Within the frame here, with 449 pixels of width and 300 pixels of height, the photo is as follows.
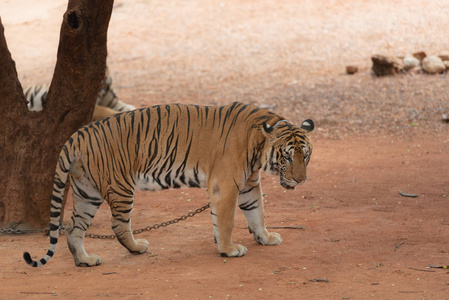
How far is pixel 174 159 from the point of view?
5738 mm

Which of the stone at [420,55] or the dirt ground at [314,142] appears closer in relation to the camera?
the dirt ground at [314,142]

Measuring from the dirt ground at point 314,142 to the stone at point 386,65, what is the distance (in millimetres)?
225

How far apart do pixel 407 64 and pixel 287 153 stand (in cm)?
940

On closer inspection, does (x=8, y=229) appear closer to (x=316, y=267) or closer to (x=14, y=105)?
(x=14, y=105)

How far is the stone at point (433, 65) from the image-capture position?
44.8 ft

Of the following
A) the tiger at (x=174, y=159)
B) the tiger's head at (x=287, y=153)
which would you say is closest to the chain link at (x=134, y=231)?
the tiger at (x=174, y=159)

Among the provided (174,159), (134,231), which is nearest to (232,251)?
(174,159)

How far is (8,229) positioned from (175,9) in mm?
15608

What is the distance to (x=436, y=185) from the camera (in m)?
7.94

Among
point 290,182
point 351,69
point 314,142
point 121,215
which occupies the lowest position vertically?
point 314,142

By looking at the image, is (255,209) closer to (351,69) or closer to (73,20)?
(73,20)

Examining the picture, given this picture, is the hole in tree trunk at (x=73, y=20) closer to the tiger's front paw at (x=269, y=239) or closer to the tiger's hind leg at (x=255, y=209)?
the tiger's hind leg at (x=255, y=209)

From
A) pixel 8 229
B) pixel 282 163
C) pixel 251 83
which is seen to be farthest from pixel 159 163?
pixel 251 83

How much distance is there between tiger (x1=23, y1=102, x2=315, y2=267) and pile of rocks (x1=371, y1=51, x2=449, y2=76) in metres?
8.51
